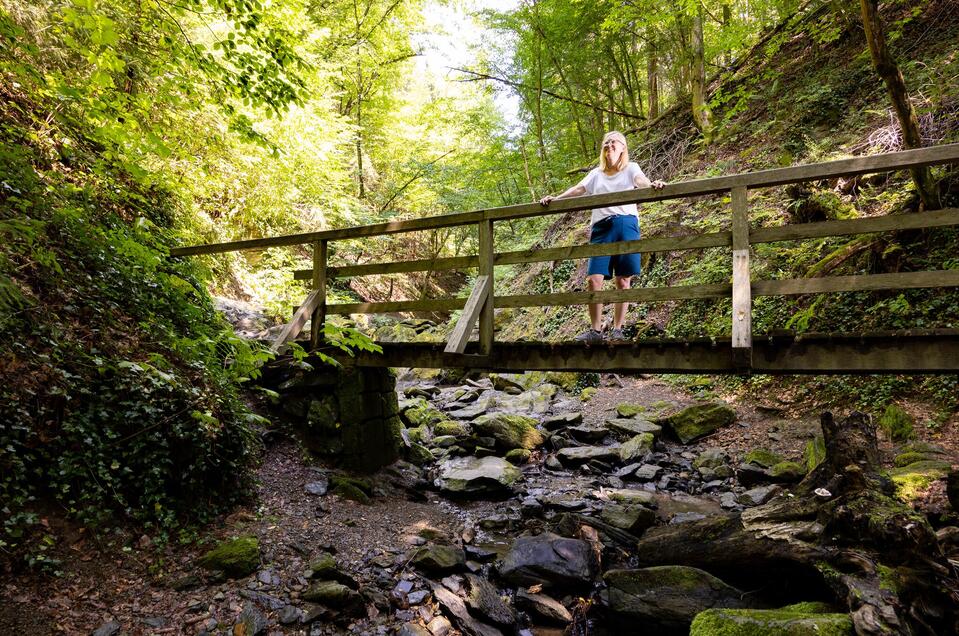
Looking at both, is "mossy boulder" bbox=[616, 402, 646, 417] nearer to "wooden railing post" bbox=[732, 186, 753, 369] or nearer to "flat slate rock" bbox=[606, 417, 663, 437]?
"flat slate rock" bbox=[606, 417, 663, 437]

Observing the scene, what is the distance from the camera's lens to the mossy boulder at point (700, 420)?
772 centimetres

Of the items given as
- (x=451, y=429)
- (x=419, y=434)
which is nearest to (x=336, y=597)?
(x=419, y=434)

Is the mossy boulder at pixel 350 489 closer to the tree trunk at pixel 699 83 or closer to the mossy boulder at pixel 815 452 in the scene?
the mossy boulder at pixel 815 452

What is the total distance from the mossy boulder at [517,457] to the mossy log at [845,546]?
289cm

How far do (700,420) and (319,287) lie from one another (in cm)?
619

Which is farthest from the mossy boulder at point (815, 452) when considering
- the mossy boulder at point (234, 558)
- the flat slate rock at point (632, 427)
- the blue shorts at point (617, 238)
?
the mossy boulder at point (234, 558)

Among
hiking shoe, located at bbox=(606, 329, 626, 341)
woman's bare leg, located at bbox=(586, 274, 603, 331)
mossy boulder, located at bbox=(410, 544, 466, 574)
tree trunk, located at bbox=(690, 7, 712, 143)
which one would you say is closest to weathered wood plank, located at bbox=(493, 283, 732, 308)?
woman's bare leg, located at bbox=(586, 274, 603, 331)

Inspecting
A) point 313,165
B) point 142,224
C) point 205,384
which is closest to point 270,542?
point 205,384

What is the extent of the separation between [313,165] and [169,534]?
809 cm

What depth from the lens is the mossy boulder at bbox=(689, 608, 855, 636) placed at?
281cm

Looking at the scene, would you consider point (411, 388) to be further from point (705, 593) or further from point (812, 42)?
point (812, 42)

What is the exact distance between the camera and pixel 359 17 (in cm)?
1460

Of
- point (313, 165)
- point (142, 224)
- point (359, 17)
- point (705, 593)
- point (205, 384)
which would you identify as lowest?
point (705, 593)

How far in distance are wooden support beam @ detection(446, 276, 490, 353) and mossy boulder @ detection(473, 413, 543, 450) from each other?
3846 mm
